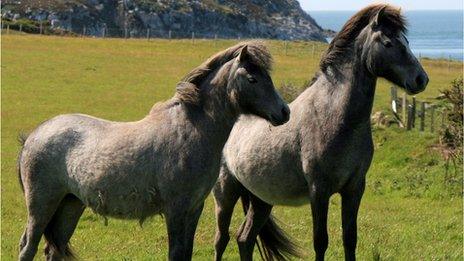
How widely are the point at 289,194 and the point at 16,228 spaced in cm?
542

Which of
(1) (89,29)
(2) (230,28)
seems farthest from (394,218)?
(2) (230,28)

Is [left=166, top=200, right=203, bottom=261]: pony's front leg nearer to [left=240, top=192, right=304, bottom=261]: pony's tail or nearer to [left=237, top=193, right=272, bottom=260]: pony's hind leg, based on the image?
[left=237, top=193, right=272, bottom=260]: pony's hind leg

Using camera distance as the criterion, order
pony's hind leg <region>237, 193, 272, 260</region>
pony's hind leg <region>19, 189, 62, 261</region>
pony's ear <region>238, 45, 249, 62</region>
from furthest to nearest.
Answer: pony's hind leg <region>237, 193, 272, 260</region> → pony's hind leg <region>19, 189, 62, 261</region> → pony's ear <region>238, 45, 249, 62</region>

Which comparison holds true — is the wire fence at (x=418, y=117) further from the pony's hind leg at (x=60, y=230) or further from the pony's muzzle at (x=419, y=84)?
the pony's hind leg at (x=60, y=230)

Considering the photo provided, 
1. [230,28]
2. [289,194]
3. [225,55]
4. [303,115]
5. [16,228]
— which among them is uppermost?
[225,55]

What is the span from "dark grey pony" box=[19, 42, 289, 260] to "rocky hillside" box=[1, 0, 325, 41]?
107m

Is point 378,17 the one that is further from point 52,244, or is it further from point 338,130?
point 52,244

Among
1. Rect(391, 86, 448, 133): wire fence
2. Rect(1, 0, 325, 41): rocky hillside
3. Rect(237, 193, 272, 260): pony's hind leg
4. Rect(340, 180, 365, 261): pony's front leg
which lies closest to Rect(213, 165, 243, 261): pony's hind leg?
Rect(237, 193, 272, 260): pony's hind leg

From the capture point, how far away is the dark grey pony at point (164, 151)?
712 cm

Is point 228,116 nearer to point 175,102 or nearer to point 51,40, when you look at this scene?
point 175,102

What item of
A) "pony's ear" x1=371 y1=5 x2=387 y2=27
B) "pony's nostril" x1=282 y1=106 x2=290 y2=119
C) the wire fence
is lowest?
the wire fence

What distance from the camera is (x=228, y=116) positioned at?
7.33 metres

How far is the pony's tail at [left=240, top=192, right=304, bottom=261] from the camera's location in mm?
10016

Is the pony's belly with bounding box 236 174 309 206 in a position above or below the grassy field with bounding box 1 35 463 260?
above
